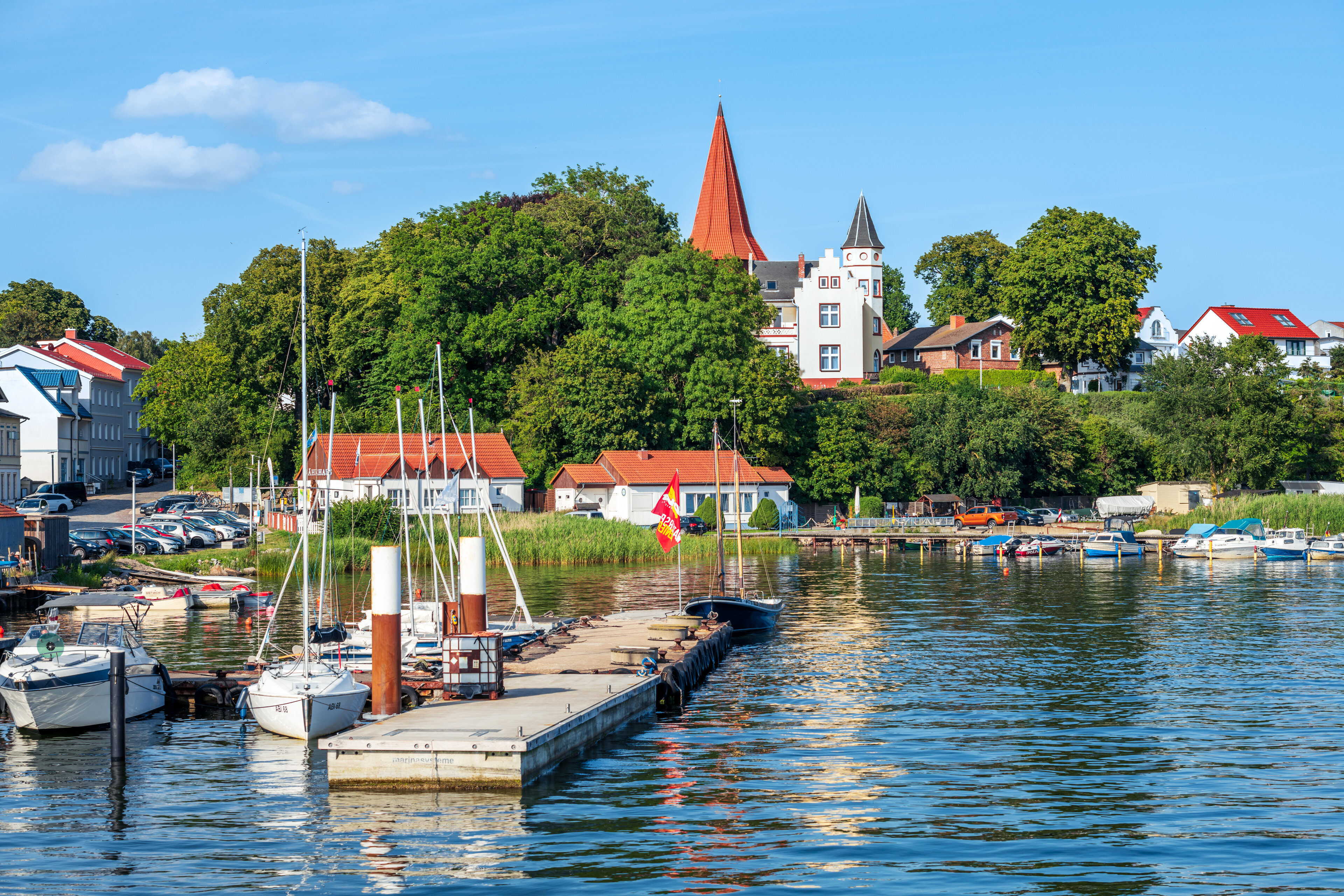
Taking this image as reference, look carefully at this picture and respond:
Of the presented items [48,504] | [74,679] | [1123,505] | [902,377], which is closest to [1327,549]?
[1123,505]

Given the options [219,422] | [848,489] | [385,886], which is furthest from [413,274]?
[385,886]

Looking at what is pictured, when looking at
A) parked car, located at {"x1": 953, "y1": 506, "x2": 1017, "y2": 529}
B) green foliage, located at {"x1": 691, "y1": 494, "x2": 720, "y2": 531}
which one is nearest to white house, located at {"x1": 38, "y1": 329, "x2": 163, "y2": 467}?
green foliage, located at {"x1": 691, "y1": 494, "x2": 720, "y2": 531}

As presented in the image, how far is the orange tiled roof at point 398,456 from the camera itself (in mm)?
87500

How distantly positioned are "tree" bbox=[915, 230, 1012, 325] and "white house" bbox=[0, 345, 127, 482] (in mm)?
88070

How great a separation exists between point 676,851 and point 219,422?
299 ft

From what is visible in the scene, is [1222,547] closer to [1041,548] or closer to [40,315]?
[1041,548]

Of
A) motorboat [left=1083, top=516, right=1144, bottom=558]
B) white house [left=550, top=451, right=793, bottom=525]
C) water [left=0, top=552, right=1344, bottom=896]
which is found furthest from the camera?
white house [left=550, top=451, right=793, bottom=525]

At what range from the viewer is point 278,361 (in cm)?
10312

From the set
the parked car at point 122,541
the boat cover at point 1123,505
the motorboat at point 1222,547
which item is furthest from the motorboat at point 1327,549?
the parked car at point 122,541

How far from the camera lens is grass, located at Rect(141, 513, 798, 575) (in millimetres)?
65062

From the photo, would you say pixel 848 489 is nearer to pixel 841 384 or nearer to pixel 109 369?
pixel 841 384

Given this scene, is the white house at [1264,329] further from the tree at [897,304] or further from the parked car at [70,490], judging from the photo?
the parked car at [70,490]

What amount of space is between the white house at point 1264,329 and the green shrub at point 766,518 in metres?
84.2

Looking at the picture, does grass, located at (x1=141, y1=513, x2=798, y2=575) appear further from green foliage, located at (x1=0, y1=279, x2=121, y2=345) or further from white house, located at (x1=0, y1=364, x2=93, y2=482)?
green foliage, located at (x1=0, y1=279, x2=121, y2=345)
